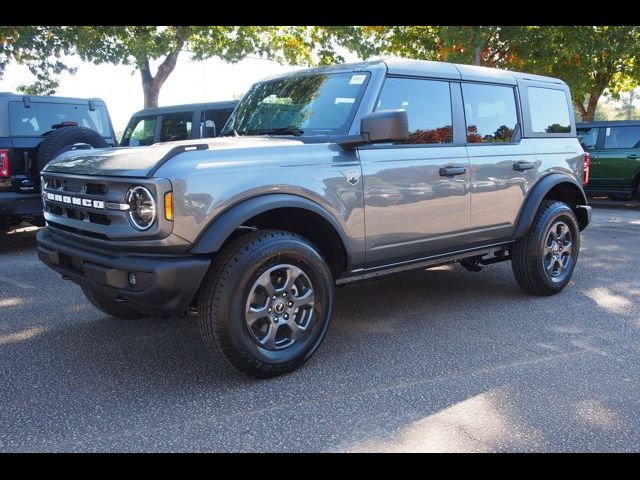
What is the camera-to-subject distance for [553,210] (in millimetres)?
5297

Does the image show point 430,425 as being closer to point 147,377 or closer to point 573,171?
point 147,377

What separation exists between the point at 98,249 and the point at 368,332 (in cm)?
201

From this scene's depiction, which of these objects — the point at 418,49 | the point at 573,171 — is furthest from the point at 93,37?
the point at 573,171

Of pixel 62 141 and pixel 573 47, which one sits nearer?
pixel 62 141

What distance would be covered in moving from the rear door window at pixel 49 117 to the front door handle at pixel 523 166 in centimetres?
602

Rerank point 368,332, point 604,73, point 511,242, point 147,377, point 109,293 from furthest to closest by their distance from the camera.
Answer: point 604,73
point 511,242
point 368,332
point 147,377
point 109,293

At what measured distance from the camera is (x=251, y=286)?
3375 millimetres

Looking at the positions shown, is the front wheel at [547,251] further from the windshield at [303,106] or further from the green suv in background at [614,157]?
the green suv in background at [614,157]

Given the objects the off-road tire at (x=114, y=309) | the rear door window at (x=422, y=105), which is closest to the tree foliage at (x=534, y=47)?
the rear door window at (x=422, y=105)

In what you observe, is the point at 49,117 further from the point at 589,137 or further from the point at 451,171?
the point at 589,137

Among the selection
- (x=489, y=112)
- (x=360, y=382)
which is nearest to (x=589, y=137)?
(x=489, y=112)

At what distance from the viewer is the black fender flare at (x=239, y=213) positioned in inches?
126

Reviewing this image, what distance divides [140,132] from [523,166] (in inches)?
315

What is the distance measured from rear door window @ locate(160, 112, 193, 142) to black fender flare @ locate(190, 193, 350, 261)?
23.5ft
